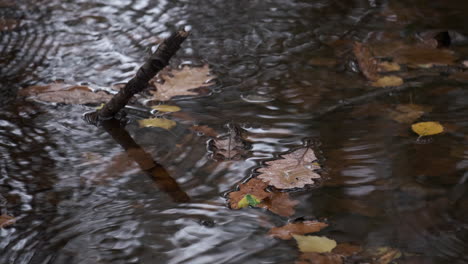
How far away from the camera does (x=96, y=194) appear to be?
1.79 m

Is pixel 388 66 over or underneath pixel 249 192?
over

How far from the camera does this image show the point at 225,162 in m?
1.94

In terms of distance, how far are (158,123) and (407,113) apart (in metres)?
0.98

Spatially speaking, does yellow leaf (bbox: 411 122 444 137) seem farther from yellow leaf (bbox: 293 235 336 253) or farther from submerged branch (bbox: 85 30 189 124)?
submerged branch (bbox: 85 30 189 124)

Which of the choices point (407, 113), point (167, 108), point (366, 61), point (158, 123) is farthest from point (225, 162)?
point (366, 61)

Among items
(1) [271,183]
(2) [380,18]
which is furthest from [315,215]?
(2) [380,18]

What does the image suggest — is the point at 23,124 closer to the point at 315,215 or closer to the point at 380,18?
the point at 315,215

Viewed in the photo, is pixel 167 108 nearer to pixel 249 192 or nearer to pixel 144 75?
pixel 144 75

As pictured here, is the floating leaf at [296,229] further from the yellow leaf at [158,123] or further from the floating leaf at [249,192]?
the yellow leaf at [158,123]

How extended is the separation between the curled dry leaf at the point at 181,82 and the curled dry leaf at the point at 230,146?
0.48 metres

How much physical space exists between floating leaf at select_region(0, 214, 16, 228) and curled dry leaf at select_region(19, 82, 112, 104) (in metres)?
0.88

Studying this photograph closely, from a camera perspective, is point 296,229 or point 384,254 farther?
point 296,229

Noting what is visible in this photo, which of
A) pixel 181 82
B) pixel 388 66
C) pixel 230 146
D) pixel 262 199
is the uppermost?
pixel 181 82

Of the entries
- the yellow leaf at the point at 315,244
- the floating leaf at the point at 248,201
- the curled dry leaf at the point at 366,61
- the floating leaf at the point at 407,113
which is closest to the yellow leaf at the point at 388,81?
the curled dry leaf at the point at 366,61
